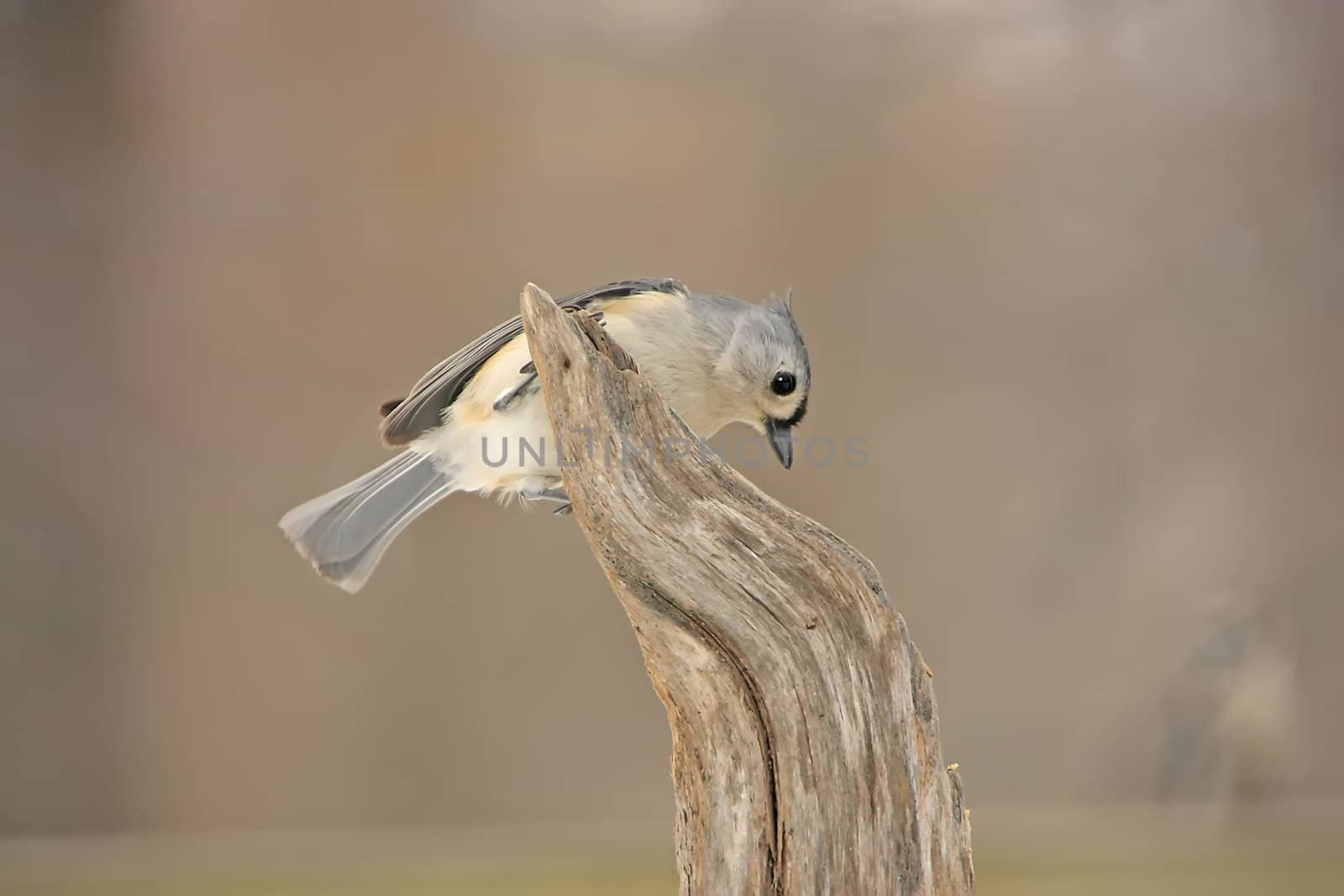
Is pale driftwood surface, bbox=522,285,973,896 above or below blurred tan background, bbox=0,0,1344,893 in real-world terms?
below

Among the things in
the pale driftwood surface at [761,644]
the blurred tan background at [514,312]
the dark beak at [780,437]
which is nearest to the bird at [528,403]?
the dark beak at [780,437]

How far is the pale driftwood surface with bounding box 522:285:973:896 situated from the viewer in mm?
1466

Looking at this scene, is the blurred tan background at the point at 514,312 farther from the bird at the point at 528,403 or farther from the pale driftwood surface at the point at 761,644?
the pale driftwood surface at the point at 761,644

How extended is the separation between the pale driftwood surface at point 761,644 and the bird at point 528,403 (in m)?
0.43

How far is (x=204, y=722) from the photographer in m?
3.71

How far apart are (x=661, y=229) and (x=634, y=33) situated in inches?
26.8

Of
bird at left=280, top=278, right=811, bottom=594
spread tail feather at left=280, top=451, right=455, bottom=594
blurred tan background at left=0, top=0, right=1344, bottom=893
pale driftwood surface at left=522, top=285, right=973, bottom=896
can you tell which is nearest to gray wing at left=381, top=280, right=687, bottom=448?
bird at left=280, top=278, right=811, bottom=594

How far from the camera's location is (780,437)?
2.04m

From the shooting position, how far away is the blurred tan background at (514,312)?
367 centimetres

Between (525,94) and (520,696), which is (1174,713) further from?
(525,94)

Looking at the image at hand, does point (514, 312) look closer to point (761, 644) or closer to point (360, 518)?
point (360, 518)

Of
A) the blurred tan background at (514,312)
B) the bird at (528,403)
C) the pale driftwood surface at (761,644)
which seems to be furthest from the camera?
the blurred tan background at (514,312)

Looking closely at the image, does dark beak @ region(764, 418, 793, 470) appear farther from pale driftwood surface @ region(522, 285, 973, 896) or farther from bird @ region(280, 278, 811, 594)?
pale driftwood surface @ region(522, 285, 973, 896)

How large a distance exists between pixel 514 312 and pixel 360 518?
149 cm
